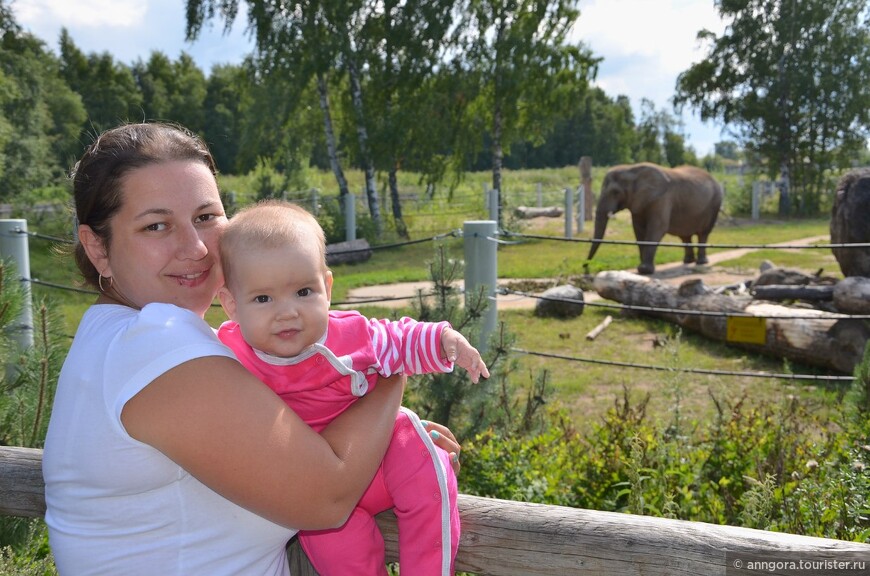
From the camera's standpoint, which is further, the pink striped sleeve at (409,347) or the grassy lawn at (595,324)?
the grassy lawn at (595,324)

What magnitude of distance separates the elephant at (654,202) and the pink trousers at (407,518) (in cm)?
1125

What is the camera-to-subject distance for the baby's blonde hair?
150 centimetres

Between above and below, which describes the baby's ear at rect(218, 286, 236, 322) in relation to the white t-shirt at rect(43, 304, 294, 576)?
above

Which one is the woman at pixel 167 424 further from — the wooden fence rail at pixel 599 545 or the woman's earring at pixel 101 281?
the wooden fence rail at pixel 599 545

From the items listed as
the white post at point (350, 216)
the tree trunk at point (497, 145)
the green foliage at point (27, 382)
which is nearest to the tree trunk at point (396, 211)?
the tree trunk at point (497, 145)

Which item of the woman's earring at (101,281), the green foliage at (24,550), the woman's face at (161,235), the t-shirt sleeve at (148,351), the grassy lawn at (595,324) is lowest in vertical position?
the grassy lawn at (595,324)

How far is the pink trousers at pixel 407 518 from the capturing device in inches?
60.5

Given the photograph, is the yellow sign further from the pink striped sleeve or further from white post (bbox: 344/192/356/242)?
white post (bbox: 344/192/356/242)

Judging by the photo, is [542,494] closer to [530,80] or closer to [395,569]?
[395,569]

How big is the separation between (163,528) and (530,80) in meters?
17.7

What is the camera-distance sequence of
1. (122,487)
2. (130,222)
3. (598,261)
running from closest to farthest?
(122,487)
(130,222)
(598,261)

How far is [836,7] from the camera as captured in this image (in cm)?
2417

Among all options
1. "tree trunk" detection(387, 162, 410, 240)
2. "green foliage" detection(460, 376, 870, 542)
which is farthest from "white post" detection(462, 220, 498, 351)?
"tree trunk" detection(387, 162, 410, 240)

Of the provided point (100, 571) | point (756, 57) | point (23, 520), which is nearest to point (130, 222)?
point (100, 571)
